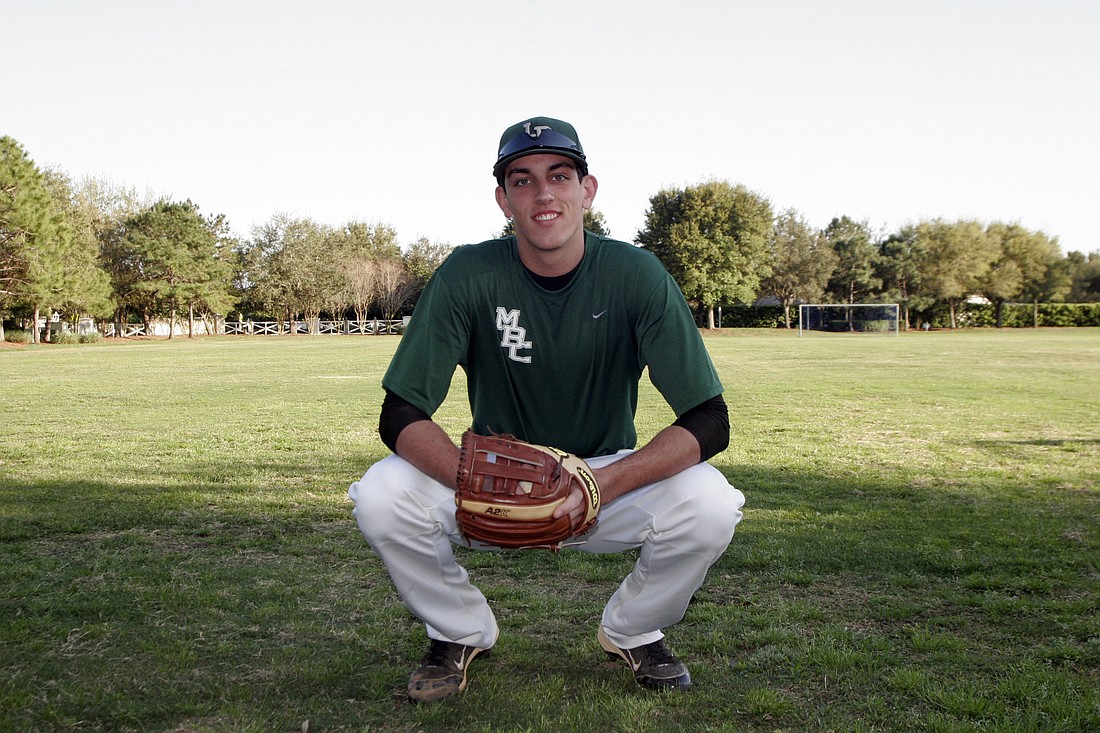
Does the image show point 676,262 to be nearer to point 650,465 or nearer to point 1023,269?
point 1023,269

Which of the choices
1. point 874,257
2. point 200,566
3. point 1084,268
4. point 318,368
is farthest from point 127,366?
point 1084,268

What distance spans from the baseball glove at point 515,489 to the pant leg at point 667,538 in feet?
1.10

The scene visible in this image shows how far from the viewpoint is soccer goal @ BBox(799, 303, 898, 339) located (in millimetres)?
68438

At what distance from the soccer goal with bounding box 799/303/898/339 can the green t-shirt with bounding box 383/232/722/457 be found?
218 feet

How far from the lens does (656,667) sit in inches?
124

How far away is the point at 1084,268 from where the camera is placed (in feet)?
286

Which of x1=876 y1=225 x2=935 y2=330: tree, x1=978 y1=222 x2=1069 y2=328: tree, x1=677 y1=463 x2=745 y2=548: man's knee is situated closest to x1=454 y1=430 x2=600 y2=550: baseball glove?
x1=677 y1=463 x2=745 y2=548: man's knee

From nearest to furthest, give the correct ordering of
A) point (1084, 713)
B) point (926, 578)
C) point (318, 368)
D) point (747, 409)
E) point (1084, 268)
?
point (1084, 713), point (926, 578), point (747, 409), point (318, 368), point (1084, 268)

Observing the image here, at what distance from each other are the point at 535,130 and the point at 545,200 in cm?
28

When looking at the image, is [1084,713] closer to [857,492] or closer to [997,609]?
[997,609]

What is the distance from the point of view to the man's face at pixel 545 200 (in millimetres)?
3279

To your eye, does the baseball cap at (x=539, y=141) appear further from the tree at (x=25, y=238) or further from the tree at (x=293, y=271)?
the tree at (x=293, y=271)

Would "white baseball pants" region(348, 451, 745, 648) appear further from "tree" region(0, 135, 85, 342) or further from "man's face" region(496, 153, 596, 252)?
"tree" region(0, 135, 85, 342)

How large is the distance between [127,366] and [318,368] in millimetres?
5833
